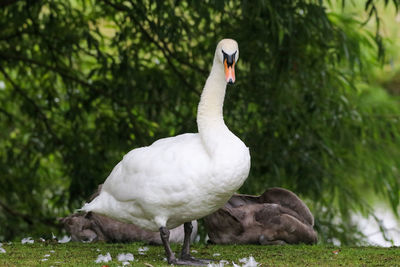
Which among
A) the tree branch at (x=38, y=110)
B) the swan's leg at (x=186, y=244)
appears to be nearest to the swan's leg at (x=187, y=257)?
the swan's leg at (x=186, y=244)

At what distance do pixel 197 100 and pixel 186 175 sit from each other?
3.40 meters

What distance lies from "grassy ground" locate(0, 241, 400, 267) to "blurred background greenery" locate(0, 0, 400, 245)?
6.94 ft

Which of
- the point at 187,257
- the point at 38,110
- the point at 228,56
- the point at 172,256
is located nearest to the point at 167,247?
the point at 172,256

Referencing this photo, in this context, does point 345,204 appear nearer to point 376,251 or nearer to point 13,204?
point 376,251

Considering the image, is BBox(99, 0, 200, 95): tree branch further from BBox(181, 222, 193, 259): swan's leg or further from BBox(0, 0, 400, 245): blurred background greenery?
BBox(181, 222, 193, 259): swan's leg

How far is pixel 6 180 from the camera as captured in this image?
809 centimetres

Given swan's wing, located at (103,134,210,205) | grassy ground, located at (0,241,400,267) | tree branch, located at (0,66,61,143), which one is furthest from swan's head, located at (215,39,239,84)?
tree branch, located at (0,66,61,143)

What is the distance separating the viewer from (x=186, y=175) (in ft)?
13.7

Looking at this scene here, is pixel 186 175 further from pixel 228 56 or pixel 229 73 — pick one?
pixel 228 56

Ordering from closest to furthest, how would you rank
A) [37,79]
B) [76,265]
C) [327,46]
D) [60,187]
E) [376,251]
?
[76,265]
[376,251]
[327,46]
[37,79]
[60,187]

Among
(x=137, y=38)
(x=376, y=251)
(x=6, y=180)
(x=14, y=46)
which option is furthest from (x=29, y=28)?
(x=376, y=251)

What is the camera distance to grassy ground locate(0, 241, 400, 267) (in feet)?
14.0

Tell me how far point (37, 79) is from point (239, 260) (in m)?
4.73

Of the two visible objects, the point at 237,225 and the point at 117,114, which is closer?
the point at 237,225
